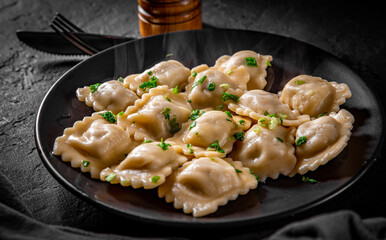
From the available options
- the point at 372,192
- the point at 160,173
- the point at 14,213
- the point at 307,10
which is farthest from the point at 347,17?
the point at 14,213

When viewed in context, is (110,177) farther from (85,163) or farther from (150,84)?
(150,84)

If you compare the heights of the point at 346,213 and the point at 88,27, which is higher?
the point at 346,213

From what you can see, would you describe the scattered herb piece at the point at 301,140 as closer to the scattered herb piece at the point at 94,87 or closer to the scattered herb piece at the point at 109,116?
the scattered herb piece at the point at 109,116

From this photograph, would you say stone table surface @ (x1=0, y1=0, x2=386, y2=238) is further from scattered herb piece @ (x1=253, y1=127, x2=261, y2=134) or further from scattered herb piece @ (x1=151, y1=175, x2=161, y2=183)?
scattered herb piece @ (x1=253, y1=127, x2=261, y2=134)

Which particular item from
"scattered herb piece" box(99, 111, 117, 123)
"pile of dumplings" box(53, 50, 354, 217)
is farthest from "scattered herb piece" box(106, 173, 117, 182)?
"scattered herb piece" box(99, 111, 117, 123)

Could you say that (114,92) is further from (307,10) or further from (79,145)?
(307,10)
